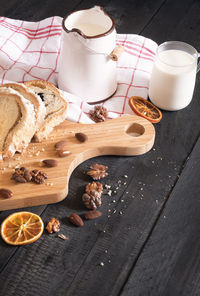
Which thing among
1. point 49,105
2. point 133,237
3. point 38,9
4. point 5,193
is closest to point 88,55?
point 49,105

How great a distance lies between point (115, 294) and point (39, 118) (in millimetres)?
783

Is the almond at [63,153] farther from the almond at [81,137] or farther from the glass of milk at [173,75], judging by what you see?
the glass of milk at [173,75]

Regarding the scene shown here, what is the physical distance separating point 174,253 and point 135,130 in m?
0.61

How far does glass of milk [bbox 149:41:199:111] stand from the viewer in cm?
201

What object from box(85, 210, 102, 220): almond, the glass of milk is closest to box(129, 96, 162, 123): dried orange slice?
the glass of milk

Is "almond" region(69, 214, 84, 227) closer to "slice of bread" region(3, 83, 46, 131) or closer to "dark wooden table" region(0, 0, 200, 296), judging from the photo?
"dark wooden table" region(0, 0, 200, 296)

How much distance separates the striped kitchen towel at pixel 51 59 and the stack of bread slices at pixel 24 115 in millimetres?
110

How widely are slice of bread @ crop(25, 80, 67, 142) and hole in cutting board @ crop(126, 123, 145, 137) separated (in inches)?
11.3

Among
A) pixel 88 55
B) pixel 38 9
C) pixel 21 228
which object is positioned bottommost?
pixel 21 228

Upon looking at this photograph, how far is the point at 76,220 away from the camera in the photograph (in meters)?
1.65

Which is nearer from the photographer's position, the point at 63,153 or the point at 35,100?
the point at 63,153

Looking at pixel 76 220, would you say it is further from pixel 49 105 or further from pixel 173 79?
pixel 173 79

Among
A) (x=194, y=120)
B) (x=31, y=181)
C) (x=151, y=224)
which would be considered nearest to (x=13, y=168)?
(x=31, y=181)

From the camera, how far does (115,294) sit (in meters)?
1.48
